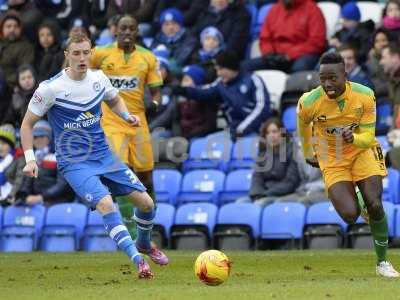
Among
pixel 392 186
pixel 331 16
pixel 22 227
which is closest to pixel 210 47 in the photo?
pixel 331 16

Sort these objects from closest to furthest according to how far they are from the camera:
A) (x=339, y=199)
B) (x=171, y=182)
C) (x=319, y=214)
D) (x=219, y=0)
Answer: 1. (x=339, y=199)
2. (x=319, y=214)
3. (x=171, y=182)
4. (x=219, y=0)

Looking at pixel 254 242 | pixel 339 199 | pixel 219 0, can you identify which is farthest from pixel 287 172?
pixel 339 199

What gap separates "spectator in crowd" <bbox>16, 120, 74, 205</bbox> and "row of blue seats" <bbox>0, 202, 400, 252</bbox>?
0.28 meters

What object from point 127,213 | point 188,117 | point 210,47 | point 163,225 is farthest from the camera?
point 210,47

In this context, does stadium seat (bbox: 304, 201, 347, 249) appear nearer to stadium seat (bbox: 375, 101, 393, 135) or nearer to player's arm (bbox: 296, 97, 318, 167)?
stadium seat (bbox: 375, 101, 393, 135)

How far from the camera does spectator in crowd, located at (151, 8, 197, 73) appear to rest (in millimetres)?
21828

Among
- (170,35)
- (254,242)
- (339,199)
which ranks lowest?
(254,242)

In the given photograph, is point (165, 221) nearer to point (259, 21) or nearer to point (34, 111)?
point (259, 21)

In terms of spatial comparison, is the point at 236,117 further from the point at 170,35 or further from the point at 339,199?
the point at 339,199

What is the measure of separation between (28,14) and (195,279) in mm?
12314

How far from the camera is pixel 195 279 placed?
1275cm

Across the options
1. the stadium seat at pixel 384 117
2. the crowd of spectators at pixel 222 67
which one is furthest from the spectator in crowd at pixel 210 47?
the stadium seat at pixel 384 117

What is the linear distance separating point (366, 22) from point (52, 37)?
18.7 feet

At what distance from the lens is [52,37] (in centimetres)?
2242
